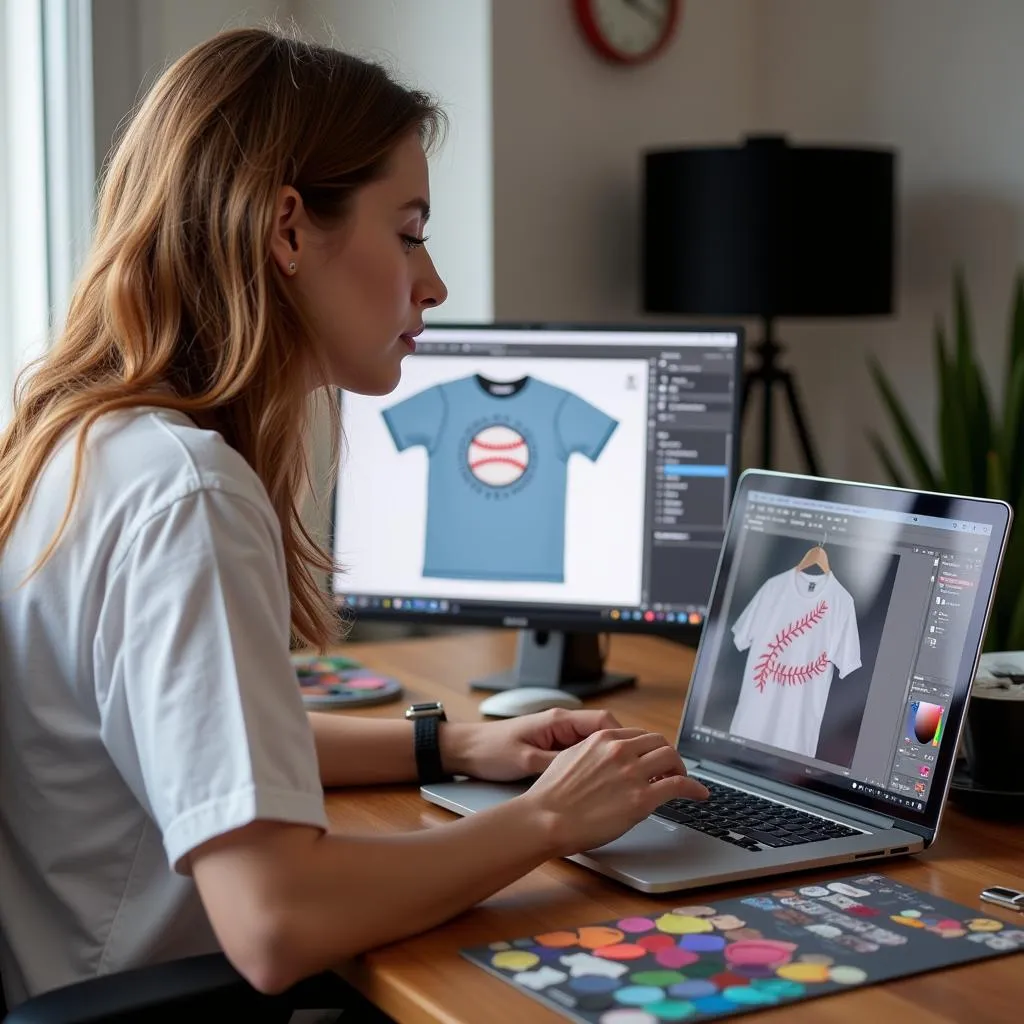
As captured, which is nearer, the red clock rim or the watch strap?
the watch strap

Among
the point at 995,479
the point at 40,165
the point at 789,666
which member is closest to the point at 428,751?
the point at 789,666

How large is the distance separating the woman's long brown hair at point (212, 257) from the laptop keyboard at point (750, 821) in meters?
0.47

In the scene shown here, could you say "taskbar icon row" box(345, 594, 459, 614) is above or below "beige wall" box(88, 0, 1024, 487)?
below

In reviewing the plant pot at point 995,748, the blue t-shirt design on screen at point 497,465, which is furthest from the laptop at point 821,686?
the blue t-shirt design on screen at point 497,465

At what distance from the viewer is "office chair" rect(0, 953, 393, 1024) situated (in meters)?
0.97

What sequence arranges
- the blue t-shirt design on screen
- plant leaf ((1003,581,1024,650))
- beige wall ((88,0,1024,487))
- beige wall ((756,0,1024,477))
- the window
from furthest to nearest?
beige wall ((756,0,1024,477)), beige wall ((88,0,1024,487)), the window, plant leaf ((1003,581,1024,650)), the blue t-shirt design on screen

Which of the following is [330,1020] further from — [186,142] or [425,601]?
[186,142]

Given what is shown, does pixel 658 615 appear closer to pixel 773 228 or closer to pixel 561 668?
pixel 561 668

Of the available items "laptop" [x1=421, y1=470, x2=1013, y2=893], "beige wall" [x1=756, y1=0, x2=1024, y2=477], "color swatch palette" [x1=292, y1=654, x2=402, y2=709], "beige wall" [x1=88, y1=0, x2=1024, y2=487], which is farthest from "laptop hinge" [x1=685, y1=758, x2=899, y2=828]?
"beige wall" [x1=756, y1=0, x2=1024, y2=477]

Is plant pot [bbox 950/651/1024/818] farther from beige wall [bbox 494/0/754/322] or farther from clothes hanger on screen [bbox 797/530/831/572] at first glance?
beige wall [bbox 494/0/754/322]

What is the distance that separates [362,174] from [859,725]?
2.13 ft

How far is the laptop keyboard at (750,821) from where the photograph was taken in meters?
1.23

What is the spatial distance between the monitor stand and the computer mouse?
109mm

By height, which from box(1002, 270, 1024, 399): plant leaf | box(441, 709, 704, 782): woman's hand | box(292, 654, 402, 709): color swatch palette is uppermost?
box(1002, 270, 1024, 399): plant leaf
